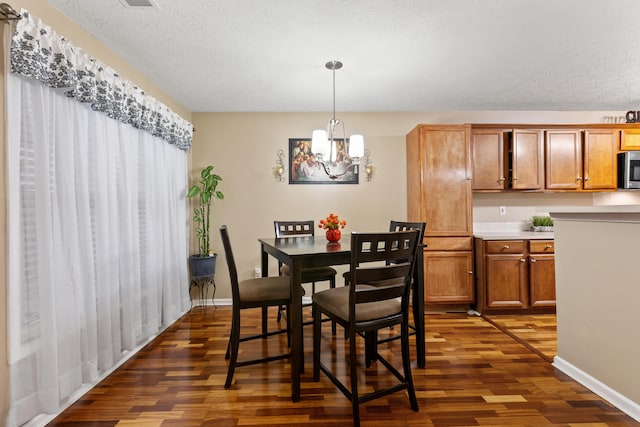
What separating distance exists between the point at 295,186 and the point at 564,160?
3.11 metres

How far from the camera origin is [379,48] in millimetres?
2428

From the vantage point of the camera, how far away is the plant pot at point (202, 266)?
11.5 feet

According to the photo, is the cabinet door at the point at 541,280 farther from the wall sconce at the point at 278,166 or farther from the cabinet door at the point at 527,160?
the wall sconce at the point at 278,166

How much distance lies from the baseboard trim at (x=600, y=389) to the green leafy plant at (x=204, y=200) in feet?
11.1

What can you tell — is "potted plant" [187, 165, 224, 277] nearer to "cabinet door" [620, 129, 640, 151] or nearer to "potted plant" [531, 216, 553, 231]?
"potted plant" [531, 216, 553, 231]

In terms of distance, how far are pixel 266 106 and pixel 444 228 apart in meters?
2.48

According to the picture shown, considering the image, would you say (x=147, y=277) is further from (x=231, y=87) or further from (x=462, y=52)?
(x=462, y=52)

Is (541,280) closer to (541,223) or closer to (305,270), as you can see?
(541,223)

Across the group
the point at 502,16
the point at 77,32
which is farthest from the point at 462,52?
the point at 77,32

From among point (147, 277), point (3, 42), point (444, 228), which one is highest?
point (3, 42)

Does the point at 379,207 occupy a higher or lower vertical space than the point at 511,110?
lower

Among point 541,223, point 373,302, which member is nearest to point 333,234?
point 373,302

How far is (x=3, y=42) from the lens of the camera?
155 centimetres

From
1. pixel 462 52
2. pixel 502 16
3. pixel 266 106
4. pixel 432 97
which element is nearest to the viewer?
pixel 502 16
